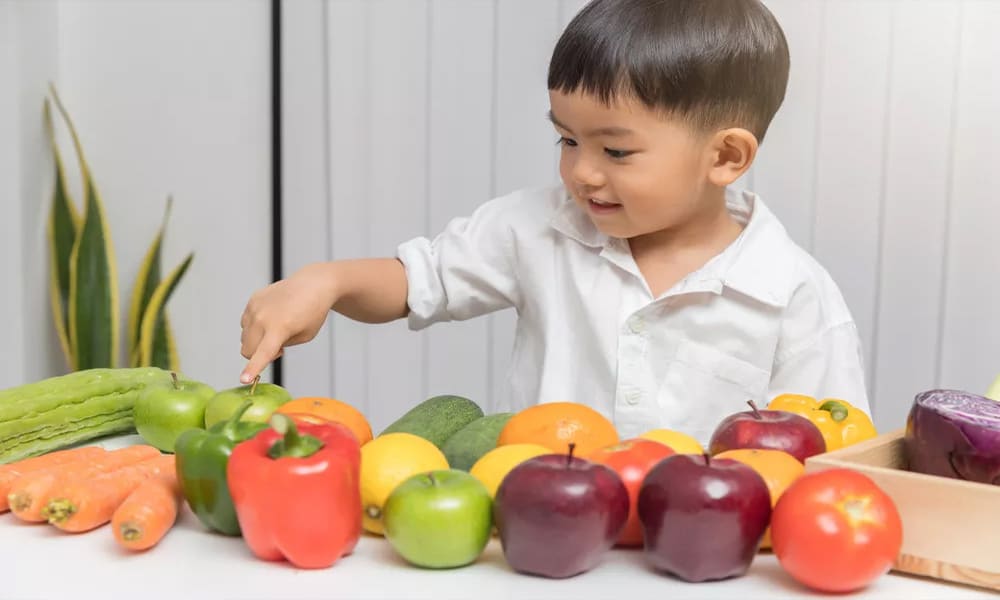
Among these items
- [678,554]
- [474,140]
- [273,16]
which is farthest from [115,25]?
[678,554]

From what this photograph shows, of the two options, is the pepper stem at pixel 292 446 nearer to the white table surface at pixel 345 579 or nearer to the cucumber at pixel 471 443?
the white table surface at pixel 345 579

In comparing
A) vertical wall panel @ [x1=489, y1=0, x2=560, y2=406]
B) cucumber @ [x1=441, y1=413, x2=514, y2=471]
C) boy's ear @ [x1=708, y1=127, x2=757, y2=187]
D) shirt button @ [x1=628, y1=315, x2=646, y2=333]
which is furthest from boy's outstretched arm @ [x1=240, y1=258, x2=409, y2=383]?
vertical wall panel @ [x1=489, y1=0, x2=560, y2=406]

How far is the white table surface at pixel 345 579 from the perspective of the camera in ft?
2.97

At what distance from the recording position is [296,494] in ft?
3.01

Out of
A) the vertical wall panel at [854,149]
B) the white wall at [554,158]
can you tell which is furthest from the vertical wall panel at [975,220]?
the vertical wall panel at [854,149]

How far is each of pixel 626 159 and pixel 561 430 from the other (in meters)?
0.49

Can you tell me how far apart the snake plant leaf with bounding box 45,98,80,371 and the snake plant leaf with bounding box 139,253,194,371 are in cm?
19

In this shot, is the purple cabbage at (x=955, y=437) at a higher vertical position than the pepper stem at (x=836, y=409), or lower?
higher

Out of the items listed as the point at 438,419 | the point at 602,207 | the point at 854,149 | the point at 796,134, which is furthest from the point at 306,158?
the point at 438,419

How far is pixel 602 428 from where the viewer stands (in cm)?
112

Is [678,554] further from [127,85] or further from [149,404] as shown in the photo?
[127,85]

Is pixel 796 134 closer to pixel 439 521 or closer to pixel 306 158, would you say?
pixel 306 158

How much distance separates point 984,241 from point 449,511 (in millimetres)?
2083

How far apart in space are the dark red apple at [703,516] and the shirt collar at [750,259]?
0.71 metres
